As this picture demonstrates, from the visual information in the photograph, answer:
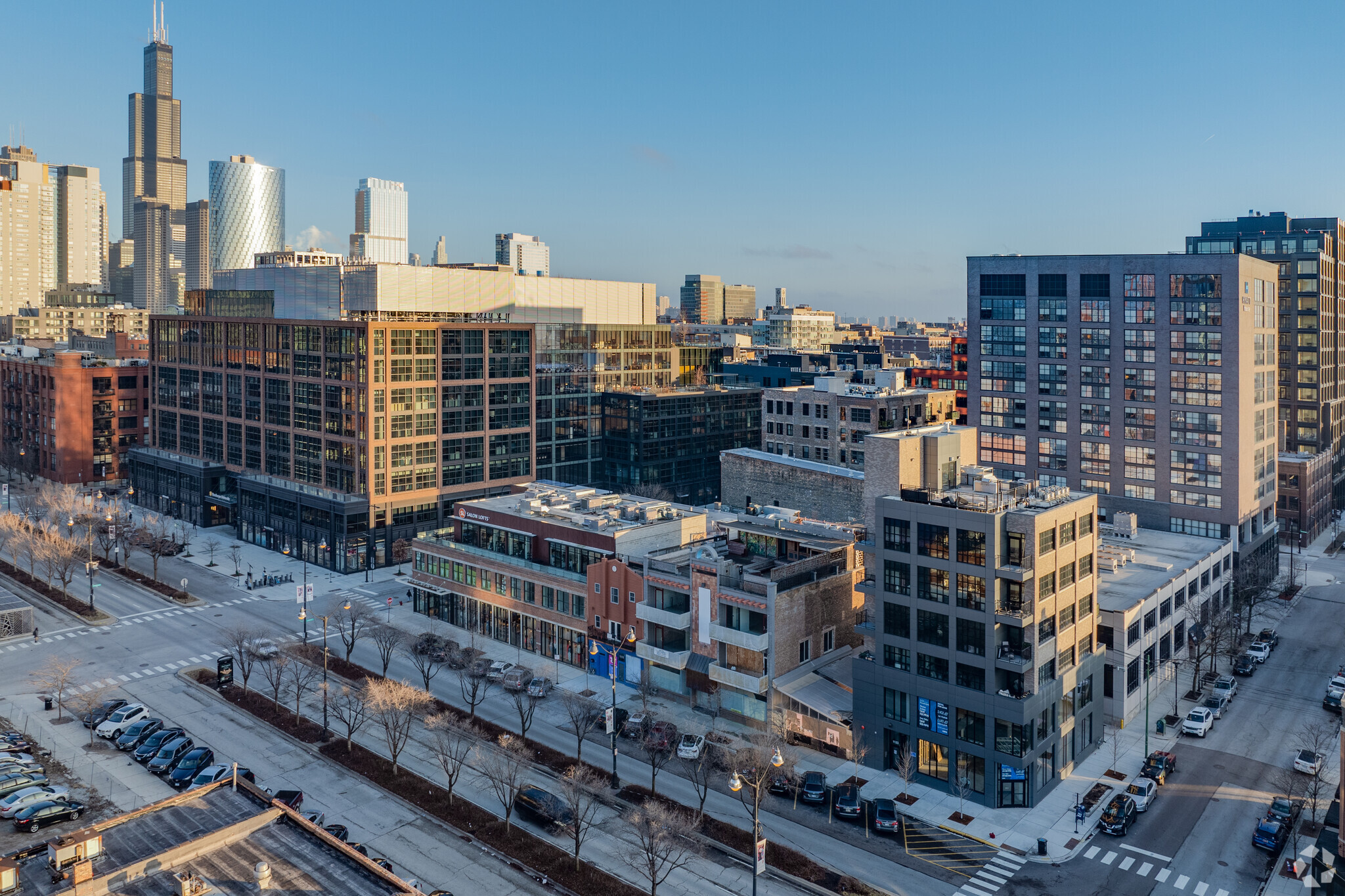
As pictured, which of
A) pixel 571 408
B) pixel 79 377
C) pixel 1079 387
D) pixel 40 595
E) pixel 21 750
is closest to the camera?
pixel 21 750

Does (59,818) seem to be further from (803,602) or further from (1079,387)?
(1079,387)

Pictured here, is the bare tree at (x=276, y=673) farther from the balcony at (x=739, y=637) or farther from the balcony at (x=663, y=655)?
the balcony at (x=739, y=637)

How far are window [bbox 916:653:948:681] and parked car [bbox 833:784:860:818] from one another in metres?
8.64

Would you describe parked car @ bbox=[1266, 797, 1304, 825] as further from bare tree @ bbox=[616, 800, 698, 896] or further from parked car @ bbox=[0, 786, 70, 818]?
parked car @ bbox=[0, 786, 70, 818]

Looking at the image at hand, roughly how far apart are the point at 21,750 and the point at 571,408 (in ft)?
313

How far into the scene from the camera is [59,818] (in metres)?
57.6

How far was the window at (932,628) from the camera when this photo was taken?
206 feet

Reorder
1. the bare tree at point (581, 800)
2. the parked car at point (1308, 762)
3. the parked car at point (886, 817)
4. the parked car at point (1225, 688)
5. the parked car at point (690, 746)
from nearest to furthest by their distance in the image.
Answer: the bare tree at point (581, 800), the parked car at point (886, 817), the parked car at point (1308, 762), the parked car at point (690, 746), the parked car at point (1225, 688)

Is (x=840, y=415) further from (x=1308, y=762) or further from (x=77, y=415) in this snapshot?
(x=77, y=415)

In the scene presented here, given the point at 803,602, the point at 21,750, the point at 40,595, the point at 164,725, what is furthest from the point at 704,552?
the point at 40,595

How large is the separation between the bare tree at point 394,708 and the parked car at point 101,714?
778 inches

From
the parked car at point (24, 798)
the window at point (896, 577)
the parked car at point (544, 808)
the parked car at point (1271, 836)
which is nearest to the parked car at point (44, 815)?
the parked car at point (24, 798)

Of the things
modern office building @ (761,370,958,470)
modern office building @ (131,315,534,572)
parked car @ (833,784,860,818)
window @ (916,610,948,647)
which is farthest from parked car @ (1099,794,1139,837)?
modern office building @ (131,315,534,572)

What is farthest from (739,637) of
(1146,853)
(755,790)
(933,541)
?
(1146,853)
